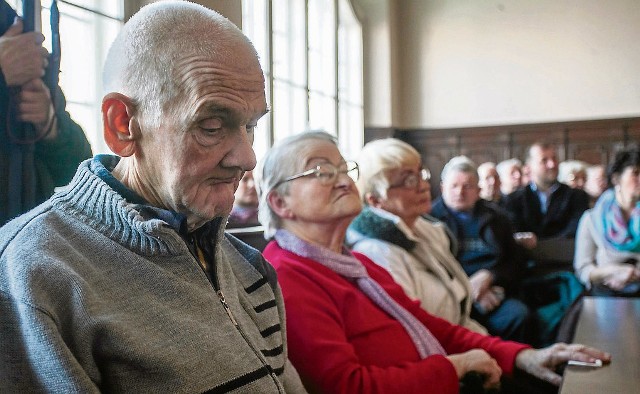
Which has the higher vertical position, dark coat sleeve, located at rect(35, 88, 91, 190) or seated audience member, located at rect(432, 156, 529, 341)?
dark coat sleeve, located at rect(35, 88, 91, 190)

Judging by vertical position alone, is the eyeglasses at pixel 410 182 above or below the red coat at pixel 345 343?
above

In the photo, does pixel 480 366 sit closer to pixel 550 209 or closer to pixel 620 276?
pixel 620 276

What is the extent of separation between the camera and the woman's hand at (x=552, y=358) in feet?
6.51

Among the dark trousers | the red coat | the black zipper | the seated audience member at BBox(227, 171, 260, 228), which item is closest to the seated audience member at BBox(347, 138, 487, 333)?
the red coat

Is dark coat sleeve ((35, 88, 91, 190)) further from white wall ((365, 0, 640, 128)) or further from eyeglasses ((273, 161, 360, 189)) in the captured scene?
white wall ((365, 0, 640, 128))

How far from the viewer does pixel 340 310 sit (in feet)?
6.59

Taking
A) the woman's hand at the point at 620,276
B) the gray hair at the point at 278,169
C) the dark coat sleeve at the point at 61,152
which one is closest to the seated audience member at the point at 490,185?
the woman's hand at the point at 620,276

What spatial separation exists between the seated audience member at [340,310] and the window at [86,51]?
7.61ft

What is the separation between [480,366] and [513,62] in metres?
9.15

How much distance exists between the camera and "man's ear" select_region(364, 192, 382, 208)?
292cm

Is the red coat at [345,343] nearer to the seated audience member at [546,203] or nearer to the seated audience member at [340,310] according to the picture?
the seated audience member at [340,310]

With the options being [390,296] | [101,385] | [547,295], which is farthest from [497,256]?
[101,385]

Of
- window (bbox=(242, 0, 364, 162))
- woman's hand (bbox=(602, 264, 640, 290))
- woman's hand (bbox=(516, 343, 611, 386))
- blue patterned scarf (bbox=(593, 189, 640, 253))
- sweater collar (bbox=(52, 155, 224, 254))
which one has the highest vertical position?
window (bbox=(242, 0, 364, 162))

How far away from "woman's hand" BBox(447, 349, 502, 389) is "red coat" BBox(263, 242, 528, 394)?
3.4 inches
